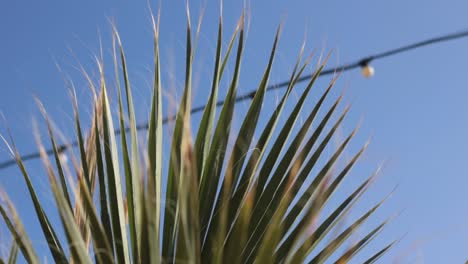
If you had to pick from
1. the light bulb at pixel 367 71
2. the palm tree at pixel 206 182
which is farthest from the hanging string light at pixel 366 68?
the palm tree at pixel 206 182

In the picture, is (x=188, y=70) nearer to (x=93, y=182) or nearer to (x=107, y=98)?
(x=107, y=98)

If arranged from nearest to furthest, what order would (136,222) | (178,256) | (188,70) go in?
(178,256)
(136,222)
(188,70)

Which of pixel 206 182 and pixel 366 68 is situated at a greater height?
pixel 366 68

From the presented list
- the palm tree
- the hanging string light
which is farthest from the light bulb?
the palm tree

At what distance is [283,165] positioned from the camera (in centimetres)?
133

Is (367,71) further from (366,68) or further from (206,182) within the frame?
(206,182)

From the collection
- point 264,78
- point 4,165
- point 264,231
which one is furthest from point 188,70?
point 4,165

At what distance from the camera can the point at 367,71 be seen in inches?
125

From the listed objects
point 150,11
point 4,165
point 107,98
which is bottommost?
point 107,98

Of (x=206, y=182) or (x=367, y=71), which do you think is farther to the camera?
(x=367, y=71)

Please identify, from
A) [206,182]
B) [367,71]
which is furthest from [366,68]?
[206,182]

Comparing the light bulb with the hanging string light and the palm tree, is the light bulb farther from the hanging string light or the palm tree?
the palm tree

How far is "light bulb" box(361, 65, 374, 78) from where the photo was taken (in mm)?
3150

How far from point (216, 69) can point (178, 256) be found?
19.8 inches
